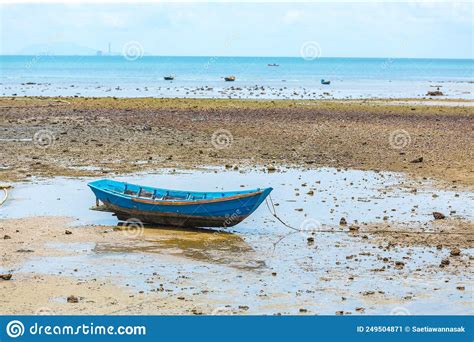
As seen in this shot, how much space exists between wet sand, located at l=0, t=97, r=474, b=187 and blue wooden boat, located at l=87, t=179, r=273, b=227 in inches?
246

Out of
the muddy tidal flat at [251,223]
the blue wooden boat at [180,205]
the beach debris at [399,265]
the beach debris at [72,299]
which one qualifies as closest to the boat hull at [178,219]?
the blue wooden boat at [180,205]

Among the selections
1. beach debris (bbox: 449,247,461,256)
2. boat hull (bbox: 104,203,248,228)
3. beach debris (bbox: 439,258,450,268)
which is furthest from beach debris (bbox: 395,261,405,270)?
boat hull (bbox: 104,203,248,228)

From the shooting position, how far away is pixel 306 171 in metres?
27.4

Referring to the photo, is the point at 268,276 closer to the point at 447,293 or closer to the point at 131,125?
the point at 447,293

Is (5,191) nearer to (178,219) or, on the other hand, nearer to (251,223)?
(178,219)

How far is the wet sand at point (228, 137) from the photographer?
28.6 metres

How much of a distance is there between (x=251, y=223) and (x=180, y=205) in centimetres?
206

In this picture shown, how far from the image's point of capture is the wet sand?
2858cm

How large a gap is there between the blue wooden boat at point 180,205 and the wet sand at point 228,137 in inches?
246

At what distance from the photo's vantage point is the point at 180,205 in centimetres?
1941

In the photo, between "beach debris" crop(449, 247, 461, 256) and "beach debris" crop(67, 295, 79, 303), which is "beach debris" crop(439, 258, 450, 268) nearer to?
"beach debris" crop(449, 247, 461, 256)

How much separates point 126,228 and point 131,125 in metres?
19.3

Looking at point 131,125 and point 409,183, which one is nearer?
point 409,183
